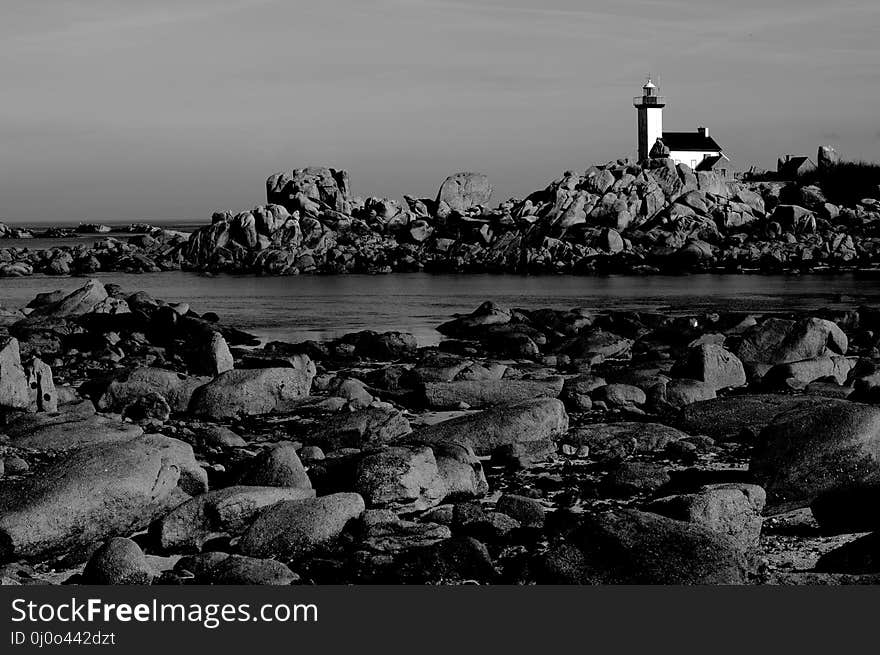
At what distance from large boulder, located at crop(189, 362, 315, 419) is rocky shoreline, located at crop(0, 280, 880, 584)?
0.14 ft

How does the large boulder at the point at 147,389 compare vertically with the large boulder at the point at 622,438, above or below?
above

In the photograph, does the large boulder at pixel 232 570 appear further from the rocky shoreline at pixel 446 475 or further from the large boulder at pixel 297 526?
the large boulder at pixel 297 526

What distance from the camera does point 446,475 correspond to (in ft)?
45.5

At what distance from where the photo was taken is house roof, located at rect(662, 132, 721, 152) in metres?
105

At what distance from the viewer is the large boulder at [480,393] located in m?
20.8

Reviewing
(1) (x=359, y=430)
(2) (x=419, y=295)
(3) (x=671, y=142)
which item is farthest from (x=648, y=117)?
(1) (x=359, y=430)

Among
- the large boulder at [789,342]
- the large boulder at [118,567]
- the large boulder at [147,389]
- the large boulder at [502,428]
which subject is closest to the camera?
the large boulder at [118,567]

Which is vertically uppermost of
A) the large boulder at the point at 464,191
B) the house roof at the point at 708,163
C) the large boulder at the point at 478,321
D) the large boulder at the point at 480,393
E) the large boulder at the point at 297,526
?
the house roof at the point at 708,163

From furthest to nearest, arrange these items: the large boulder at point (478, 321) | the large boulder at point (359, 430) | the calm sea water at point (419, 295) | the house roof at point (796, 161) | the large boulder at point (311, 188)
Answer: the house roof at point (796, 161), the large boulder at point (311, 188), the calm sea water at point (419, 295), the large boulder at point (478, 321), the large boulder at point (359, 430)

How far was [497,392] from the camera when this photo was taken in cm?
2098

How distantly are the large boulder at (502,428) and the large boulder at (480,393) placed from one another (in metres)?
3.58

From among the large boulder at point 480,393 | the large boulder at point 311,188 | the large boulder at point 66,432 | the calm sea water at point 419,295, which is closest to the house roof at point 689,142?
the large boulder at point 311,188

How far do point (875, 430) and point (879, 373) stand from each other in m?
8.89

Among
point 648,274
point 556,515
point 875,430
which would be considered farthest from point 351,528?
point 648,274
